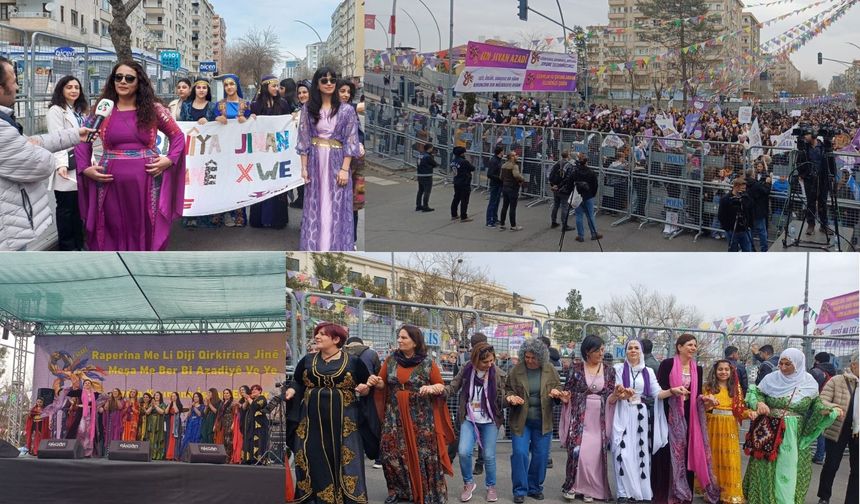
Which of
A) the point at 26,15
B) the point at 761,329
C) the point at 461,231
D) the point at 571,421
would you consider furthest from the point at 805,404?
the point at 26,15

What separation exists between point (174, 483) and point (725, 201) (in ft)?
23.2

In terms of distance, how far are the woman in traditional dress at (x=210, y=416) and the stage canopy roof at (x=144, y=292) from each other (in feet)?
1.43

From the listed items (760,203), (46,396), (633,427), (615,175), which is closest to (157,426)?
(46,396)

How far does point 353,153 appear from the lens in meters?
6.95

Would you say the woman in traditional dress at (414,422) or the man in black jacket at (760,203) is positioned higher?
the man in black jacket at (760,203)

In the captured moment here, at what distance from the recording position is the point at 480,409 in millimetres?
6020

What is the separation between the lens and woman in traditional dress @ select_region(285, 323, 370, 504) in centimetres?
538

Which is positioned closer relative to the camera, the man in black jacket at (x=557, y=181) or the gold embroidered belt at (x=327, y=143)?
the gold embroidered belt at (x=327, y=143)

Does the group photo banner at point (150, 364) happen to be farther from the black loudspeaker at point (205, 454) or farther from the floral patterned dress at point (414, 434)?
the floral patterned dress at point (414, 434)

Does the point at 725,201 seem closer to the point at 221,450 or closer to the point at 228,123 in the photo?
the point at 228,123

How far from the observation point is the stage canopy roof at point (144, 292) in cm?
541

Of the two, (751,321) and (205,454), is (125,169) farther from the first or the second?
(751,321)

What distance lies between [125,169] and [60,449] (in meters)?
1.88

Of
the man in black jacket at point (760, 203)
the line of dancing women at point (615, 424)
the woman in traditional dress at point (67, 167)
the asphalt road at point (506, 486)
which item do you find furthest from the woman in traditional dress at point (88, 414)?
the man in black jacket at point (760, 203)
